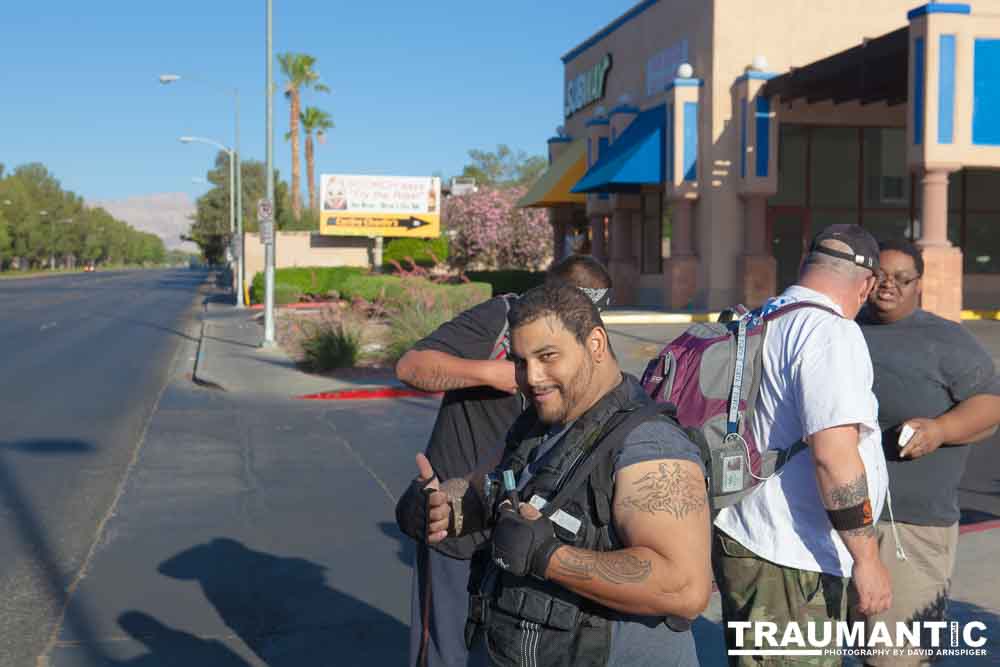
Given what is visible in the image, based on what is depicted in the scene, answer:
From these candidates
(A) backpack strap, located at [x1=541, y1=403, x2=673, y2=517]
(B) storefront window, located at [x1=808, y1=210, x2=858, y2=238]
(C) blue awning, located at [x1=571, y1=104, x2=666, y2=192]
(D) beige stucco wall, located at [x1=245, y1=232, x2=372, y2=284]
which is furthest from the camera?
(D) beige stucco wall, located at [x1=245, y1=232, x2=372, y2=284]

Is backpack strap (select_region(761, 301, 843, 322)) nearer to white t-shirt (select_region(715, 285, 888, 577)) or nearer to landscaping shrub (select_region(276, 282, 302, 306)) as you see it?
white t-shirt (select_region(715, 285, 888, 577))

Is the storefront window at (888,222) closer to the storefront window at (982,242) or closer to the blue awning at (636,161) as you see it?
the storefront window at (982,242)

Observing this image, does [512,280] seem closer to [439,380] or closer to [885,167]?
[885,167]

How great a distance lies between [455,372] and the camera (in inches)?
148

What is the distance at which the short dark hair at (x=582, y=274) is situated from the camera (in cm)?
368

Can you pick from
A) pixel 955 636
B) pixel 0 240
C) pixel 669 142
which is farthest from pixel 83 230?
pixel 955 636

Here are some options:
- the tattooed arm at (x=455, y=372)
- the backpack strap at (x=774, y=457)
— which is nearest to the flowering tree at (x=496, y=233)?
the tattooed arm at (x=455, y=372)

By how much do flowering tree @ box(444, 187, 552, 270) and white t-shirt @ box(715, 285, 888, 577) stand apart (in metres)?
43.8

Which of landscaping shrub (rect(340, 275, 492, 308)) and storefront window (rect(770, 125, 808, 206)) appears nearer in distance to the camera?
landscaping shrub (rect(340, 275, 492, 308))

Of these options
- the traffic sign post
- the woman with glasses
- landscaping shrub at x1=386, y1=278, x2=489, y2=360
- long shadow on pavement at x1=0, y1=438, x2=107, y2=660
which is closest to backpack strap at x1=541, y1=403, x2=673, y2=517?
the woman with glasses

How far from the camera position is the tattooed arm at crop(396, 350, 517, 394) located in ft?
12.2

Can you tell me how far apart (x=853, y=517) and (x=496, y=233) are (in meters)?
45.2

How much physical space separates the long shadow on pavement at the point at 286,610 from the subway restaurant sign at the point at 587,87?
90.2 ft

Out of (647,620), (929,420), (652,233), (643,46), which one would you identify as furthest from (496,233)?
(647,620)
